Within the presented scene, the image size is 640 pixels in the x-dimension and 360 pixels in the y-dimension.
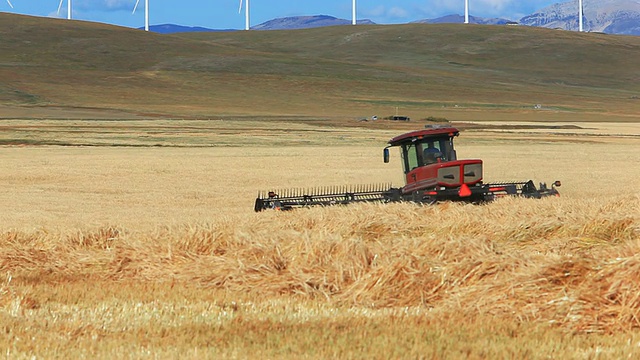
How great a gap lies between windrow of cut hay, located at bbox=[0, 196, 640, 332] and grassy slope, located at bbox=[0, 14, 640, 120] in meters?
87.7

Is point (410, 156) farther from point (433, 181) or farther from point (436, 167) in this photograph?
point (433, 181)

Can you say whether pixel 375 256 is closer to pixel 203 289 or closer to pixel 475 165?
pixel 203 289

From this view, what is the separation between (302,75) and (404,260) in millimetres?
138187

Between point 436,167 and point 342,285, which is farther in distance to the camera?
point 436,167

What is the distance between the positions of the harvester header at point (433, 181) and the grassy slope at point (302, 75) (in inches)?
3152

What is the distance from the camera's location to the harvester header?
19828 mm

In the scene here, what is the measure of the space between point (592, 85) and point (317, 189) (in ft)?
476

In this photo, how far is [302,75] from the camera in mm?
147125

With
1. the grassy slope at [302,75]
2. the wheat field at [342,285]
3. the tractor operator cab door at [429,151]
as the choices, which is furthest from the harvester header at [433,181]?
the grassy slope at [302,75]

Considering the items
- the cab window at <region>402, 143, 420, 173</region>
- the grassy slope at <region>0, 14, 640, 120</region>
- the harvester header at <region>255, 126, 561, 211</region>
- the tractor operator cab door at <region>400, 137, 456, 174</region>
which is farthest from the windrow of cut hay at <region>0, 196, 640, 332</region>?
the grassy slope at <region>0, 14, 640, 120</region>

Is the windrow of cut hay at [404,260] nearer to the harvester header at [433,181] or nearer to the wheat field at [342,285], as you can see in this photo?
the wheat field at [342,285]

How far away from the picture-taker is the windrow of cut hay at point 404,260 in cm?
884

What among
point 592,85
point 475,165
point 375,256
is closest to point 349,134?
point 475,165

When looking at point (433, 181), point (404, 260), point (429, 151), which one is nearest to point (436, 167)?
point (433, 181)
